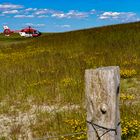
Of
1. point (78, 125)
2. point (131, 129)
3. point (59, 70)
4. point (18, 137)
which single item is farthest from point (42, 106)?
point (59, 70)

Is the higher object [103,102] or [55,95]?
[103,102]

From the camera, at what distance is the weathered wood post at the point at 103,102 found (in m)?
6.59

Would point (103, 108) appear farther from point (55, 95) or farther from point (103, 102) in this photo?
point (55, 95)

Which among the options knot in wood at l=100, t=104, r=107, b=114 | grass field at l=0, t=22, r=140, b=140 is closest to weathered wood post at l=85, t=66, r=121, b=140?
knot in wood at l=100, t=104, r=107, b=114

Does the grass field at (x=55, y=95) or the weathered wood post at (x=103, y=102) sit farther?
the grass field at (x=55, y=95)

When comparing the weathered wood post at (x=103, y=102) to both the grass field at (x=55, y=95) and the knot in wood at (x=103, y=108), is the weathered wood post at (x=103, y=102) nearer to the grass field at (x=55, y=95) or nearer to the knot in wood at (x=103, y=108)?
the knot in wood at (x=103, y=108)

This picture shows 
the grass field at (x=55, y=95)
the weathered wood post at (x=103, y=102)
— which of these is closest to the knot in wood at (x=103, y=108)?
the weathered wood post at (x=103, y=102)

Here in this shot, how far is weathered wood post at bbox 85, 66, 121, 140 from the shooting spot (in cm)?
659

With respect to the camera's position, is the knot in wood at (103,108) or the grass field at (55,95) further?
the grass field at (55,95)

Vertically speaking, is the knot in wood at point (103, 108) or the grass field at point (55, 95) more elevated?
the knot in wood at point (103, 108)

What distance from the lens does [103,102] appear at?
22.0 ft

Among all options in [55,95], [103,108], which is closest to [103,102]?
[103,108]

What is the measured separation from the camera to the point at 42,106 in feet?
50.5

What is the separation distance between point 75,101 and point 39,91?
95.0 inches
